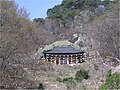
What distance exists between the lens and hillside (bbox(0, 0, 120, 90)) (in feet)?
44.3

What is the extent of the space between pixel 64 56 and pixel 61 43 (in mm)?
2881

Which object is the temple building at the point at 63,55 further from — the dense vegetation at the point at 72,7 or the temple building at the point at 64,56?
the dense vegetation at the point at 72,7

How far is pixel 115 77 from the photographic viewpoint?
6.78 metres

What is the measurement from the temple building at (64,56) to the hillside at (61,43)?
121 centimetres

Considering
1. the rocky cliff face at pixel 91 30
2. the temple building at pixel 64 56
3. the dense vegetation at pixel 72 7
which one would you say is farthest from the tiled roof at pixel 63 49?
the dense vegetation at pixel 72 7

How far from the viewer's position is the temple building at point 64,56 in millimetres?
32003

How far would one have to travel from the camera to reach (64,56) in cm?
3241

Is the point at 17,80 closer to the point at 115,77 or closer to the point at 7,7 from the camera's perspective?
the point at 7,7

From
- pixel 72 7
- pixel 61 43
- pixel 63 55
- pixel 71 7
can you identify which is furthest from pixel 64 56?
pixel 72 7

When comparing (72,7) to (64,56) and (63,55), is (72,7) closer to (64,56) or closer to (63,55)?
(63,55)

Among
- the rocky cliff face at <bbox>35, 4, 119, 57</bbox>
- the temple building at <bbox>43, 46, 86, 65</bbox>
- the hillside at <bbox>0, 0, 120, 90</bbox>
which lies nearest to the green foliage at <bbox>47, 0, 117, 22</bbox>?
the hillside at <bbox>0, 0, 120, 90</bbox>

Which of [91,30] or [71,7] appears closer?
[91,30]

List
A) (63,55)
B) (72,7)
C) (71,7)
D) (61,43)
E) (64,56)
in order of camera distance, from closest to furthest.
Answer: (64,56) < (63,55) < (61,43) < (71,7) < (72,7)

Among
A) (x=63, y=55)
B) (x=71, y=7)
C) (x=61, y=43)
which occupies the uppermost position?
(x=71, y=7)
